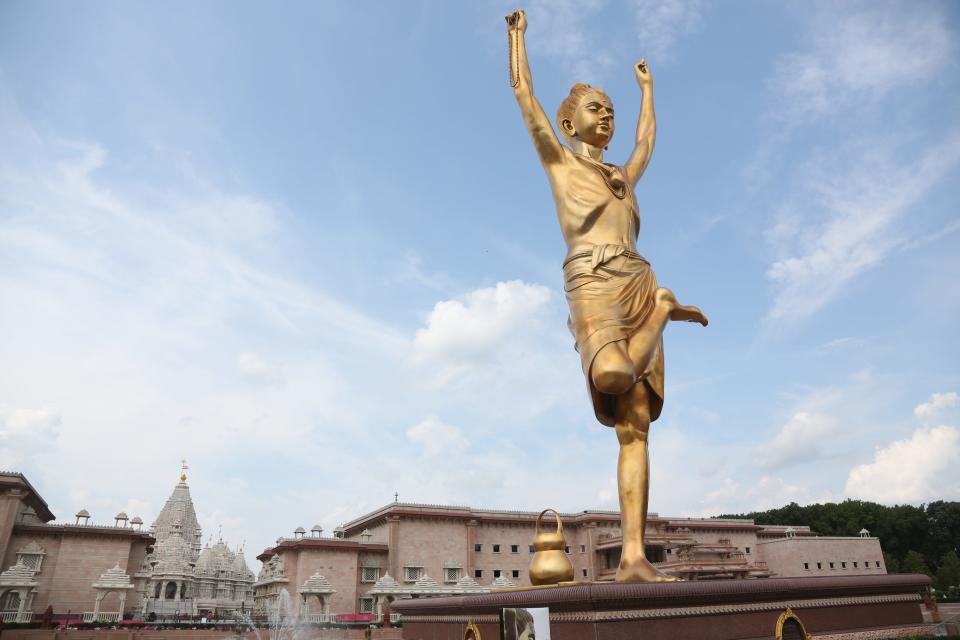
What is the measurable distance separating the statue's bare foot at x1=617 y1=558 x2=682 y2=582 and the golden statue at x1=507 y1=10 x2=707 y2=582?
0.03 feet

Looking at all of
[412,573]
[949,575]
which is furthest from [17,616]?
[949,575]

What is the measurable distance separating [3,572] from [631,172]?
91.2ft

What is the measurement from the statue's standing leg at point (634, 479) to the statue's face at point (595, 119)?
296 centimetres

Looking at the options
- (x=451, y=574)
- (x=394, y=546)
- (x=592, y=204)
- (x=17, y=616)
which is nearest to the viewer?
(x=592, y=204)

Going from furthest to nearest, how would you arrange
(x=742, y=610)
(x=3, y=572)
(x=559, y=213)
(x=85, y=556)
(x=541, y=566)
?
(x=85, y=556) → (x=3, y=572) → (x=559, y=213) → (x=541, y=566) → (x=742, y=610)

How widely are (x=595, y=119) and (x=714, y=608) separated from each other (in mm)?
5243

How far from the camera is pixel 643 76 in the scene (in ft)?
29.2

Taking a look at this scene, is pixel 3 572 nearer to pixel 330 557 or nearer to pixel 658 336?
pixel 330 557

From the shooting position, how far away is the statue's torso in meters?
6.96

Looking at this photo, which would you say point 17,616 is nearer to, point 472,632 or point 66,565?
point 66,565

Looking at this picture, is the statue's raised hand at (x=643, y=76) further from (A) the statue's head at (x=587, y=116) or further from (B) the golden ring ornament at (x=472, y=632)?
(B) the golden ring ornament at (x=472, y=632)

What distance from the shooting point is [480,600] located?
684cm

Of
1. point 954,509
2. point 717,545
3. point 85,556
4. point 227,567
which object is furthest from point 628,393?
point 954,509

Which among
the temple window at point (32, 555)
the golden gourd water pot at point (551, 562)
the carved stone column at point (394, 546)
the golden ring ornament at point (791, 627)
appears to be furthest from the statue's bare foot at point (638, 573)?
the temple window at point (32, 555)
